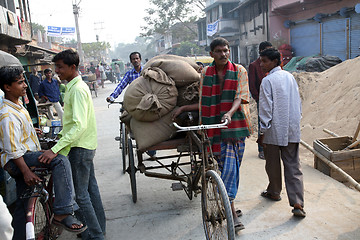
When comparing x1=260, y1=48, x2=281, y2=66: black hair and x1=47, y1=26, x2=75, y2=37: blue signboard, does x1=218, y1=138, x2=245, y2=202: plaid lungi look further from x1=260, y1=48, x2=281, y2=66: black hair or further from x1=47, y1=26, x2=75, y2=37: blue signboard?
x1=47, y1=26, x2=75, y2=37: blue signboard

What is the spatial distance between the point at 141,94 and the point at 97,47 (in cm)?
5547

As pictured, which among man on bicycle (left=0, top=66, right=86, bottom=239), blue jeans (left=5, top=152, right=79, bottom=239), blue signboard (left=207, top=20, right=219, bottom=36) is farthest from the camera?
blue signboard (left=207, top=20, right=219, bottom=36)

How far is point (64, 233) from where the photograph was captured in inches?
151

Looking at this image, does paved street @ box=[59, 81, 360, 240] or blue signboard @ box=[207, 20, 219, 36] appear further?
blue signboard @ box=[207, 20, 219, 36]

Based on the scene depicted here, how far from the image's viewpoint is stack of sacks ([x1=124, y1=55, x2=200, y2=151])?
12.5ft

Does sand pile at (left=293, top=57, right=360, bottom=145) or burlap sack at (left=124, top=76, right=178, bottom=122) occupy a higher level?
burlap sack at (left=124, top=76, right=178, bottom=122)

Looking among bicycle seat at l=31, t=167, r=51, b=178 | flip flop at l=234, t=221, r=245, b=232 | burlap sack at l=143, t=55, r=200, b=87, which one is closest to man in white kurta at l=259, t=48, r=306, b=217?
flip flop at l=234, t=221, r=245, b=232

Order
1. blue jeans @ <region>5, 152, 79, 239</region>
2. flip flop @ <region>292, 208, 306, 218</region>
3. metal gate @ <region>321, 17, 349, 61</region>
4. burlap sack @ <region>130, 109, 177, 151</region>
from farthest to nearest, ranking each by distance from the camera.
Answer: metal gate @ <region>321, 17, 349, 61</region>, burlap sack @ <region>130, 109, 177, 151</region>, flip flop @ <region>292, 208, 306, 218</region>, blue jeans @ <region>5, 152, 79, 239</region>

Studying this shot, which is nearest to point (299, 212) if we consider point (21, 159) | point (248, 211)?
point (248, 211)

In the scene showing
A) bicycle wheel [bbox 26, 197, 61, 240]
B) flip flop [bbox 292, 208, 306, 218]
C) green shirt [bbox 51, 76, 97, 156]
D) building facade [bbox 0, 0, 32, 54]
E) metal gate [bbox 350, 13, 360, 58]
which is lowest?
flip flop [bbox 292, 208, 306, 218]

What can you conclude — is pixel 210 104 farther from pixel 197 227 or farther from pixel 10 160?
pixel 10 160

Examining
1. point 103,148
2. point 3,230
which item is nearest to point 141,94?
point 3,230

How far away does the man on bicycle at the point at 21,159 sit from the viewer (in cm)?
268

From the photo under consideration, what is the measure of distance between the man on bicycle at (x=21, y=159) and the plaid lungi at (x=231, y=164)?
144cm
